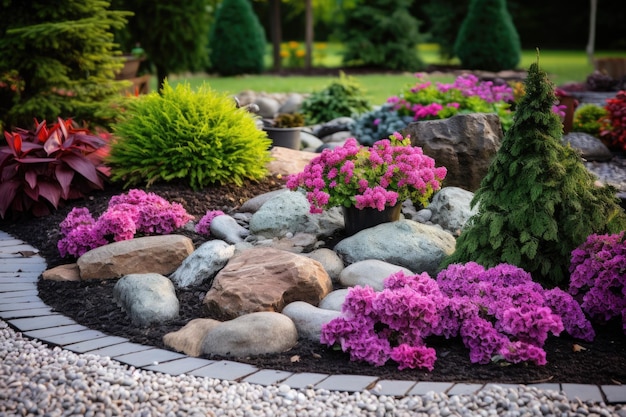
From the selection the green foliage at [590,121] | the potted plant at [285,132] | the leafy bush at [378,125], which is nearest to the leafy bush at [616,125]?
the green foliage at [590,121]

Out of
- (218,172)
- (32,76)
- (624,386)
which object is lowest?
(624,386)

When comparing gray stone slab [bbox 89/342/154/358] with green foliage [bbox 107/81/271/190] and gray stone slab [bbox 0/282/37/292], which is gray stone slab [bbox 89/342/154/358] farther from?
green foliage [bbox 107/81/271/190]

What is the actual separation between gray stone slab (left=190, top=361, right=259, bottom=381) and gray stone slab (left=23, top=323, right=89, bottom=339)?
916mm

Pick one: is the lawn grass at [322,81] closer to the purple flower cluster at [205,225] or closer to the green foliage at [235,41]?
the green foliage at [235,41]

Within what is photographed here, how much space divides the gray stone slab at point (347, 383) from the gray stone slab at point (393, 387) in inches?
2.2

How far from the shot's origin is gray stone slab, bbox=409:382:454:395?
10.3ft

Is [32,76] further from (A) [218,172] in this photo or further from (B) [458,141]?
(B) [458,141]

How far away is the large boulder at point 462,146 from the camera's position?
235 inches

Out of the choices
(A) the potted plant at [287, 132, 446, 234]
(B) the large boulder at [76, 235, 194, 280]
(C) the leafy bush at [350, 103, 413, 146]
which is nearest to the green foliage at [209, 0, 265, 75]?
(C) the leafy bush at [350, 103, 413, 146]

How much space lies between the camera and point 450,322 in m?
3.66

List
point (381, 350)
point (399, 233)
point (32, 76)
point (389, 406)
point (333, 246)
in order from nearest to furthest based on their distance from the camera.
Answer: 1. point (389, 406)
2. point (381, 350)
3. point (399, 233)
4. point (333, 246)
5. point (32, 76)

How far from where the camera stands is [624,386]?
320cm

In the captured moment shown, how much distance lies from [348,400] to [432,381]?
45 cm

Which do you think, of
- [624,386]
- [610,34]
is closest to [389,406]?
[624,386]
